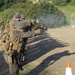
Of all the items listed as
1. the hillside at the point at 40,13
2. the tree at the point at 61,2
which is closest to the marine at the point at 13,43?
the hillside at the point at 40,13

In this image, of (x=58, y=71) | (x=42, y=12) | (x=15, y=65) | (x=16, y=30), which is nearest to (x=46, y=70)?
(x=58, y=71)

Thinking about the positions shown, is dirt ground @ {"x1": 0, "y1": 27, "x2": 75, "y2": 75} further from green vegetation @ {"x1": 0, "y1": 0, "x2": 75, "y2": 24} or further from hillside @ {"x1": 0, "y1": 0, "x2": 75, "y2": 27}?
hillside @ {"x1": 0, "y1": 0, "x2": 75, "y2": 27}

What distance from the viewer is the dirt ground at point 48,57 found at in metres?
10.8

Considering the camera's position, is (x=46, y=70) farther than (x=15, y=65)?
Yes

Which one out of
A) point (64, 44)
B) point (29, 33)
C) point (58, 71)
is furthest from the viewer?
point (64, 44)

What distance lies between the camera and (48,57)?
1283 cm

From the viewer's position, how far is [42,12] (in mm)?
28234

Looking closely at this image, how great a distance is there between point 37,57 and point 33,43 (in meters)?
3.56

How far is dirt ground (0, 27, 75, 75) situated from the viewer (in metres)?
10.8

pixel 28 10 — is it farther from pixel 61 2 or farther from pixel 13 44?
pixel 13 44

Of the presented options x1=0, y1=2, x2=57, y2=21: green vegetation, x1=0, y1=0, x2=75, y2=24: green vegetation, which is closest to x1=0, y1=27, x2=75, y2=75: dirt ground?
x1=0, y1=2, x2=57, y2=21: green vegetation

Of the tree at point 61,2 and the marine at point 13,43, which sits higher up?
the marine at point 13,43

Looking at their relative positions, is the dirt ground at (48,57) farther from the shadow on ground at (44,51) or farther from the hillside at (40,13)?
the hillside at (40,13)

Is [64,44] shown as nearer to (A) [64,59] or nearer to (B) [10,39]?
(A) [64,59]
